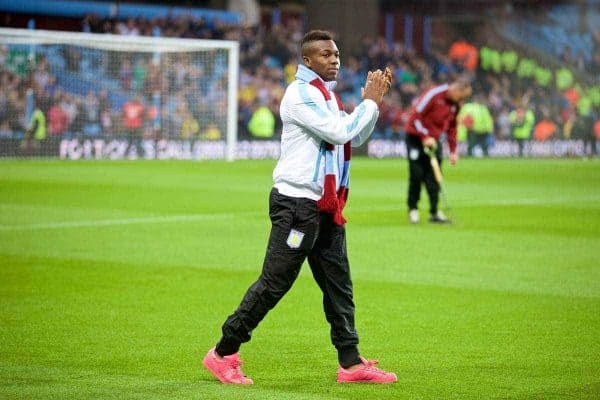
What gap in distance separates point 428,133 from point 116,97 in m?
16.6

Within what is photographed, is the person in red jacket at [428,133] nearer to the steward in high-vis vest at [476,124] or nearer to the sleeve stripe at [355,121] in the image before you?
the sleeve stripe at [355,121]

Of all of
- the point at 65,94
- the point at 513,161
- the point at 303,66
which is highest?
the point at 303,66

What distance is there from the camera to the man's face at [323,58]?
724cm

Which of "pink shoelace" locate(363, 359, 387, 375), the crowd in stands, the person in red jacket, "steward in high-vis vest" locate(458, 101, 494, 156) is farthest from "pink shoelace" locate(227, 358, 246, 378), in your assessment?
"steward in high-vis vest" locate(458, 101, 494, 156)

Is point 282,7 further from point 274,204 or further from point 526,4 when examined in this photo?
point 274,204

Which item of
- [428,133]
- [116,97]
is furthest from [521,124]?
[428,133]

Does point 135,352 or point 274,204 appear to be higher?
point 274,204

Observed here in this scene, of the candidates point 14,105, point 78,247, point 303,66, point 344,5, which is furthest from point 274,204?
point 344,5

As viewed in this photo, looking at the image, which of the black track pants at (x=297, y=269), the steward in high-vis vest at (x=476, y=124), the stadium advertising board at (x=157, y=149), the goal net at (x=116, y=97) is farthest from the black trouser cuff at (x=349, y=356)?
the steward in high-vis vest at (x=476, y=124)

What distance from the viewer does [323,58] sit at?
285 inches

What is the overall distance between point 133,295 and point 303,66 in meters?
4.20

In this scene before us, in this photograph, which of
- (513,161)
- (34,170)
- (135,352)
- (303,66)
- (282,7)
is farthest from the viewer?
(282,7)

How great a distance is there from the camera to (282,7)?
5175cm

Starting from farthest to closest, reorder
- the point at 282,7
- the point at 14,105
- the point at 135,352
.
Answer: the point at 282,7, the point at 14,105, the point at 135,352
